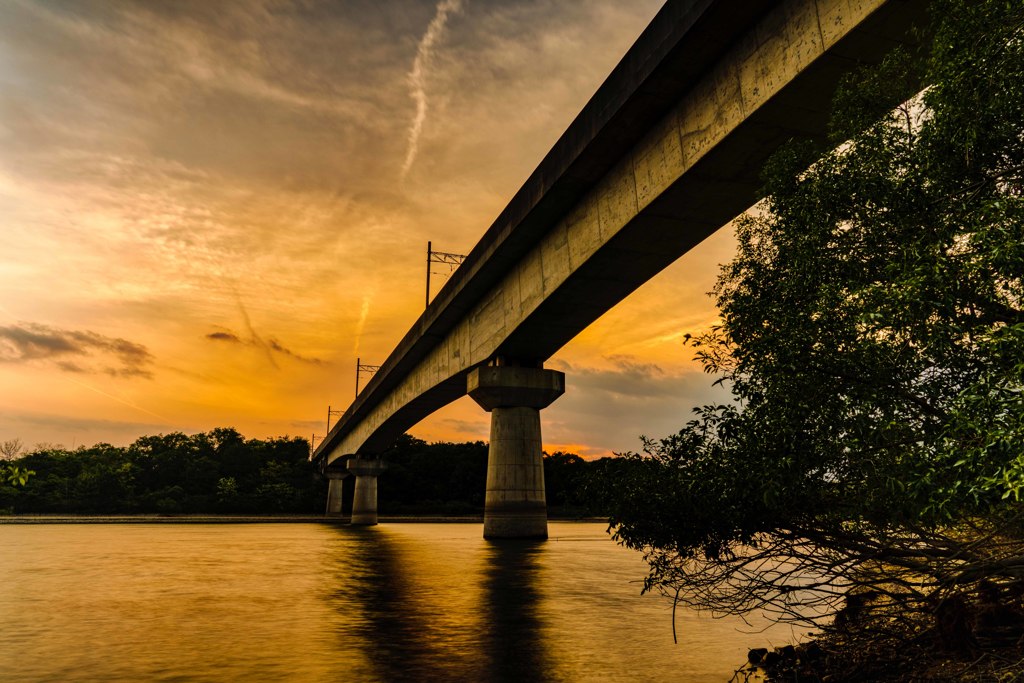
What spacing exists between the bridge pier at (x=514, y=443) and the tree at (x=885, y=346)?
76.3 ft

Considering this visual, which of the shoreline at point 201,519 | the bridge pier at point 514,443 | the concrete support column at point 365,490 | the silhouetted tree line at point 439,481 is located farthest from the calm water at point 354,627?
the silhouetted tree line at point 439,481

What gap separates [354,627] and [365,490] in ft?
218

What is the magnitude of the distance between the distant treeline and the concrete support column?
33.1 meters

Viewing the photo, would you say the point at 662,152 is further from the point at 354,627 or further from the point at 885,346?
the point at 354,627

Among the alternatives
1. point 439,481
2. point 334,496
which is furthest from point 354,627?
point 439,481

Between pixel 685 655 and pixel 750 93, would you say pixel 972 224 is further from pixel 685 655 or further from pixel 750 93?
pixel 750 93

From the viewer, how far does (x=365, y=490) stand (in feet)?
251

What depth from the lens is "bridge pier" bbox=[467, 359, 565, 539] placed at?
33.1 metres

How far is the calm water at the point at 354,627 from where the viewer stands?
9156 mm

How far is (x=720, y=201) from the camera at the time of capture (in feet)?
59.3

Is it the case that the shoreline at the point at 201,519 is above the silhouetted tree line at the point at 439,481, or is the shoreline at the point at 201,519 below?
below

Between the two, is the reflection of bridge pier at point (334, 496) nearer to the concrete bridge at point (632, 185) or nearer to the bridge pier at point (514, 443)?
the concrete bridge at point (632, 185)

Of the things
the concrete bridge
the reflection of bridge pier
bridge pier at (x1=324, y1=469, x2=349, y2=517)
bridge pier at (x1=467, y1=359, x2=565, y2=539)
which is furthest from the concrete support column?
bridge pier at (x1=467, y1=359, x2=565, y2=539)

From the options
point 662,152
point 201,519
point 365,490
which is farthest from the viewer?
point 201,519
